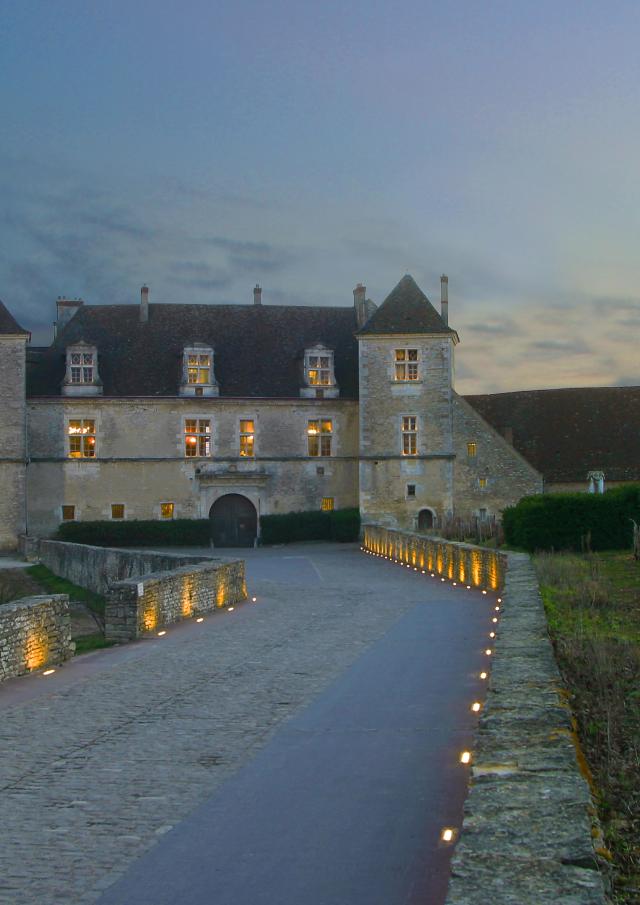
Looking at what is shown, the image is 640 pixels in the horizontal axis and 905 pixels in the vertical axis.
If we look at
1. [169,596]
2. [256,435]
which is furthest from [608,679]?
[256,435]

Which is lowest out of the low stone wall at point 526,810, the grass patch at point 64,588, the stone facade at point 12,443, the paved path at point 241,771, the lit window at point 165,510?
the grass patch at point 64,588

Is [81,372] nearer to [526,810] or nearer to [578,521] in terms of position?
[578,521]

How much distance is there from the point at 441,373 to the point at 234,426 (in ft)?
28.7

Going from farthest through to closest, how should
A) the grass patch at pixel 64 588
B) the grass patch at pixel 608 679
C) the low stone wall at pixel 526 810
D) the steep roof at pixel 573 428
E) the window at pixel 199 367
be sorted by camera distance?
the steep roof at pixel 573 428
the window at pixel 199 367
the grass patch at pixel 64 588
the grass patch at pixel 608 679
the low stone wall at pixel 526 810

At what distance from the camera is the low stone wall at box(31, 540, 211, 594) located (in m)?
22.8

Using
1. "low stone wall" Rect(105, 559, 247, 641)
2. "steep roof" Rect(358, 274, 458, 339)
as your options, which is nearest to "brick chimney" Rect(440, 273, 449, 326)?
"steep roof" Rect(358, 274, 458, 339)

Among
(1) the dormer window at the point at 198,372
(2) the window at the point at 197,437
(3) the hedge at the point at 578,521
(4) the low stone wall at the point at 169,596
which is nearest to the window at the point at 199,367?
(1) the dormer window at the point at 198,372

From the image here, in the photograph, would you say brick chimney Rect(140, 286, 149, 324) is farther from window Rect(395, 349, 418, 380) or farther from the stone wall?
the stone wall

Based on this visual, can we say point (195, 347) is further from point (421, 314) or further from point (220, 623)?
point (220, 623)

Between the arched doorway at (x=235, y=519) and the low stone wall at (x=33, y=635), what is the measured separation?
28.8 meters

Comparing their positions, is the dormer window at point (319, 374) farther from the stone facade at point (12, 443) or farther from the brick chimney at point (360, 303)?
the stone facade at point (12, 443)

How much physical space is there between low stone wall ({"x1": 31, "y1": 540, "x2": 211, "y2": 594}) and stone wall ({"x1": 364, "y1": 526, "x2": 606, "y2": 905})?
14389mm

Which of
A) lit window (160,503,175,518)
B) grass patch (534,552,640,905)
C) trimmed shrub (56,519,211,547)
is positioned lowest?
grass patch (534,552,640,905)

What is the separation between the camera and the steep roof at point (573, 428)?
45.1m
